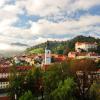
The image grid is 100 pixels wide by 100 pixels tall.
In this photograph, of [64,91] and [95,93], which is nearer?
[64,91]

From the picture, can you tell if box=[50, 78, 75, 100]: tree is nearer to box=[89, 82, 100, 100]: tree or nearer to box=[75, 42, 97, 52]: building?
box=[89, 82, 100, 100]: tree

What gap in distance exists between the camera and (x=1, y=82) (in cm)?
5366

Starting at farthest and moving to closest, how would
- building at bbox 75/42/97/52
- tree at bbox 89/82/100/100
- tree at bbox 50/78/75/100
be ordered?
building at bbox 75/42/97/52, tree at bbox 89/82/100/100, tree at bbox 50/78/75/100

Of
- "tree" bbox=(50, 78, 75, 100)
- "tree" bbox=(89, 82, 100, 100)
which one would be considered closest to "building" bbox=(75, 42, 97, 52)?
"tree" bbox=(89, 82, 100, 100)

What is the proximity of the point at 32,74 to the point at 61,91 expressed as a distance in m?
6.69

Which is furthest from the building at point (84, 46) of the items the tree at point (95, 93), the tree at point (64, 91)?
the tree at point (64, 91)

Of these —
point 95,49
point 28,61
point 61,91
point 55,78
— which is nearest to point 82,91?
point 55,78

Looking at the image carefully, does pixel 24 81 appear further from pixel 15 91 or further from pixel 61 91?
pixel 61 91

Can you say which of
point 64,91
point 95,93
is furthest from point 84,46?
point 64,91

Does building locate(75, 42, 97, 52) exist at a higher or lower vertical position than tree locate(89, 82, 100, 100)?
higher

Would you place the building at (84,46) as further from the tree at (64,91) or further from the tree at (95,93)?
the tree at (64,91)

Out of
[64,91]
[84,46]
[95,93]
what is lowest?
[95,93]

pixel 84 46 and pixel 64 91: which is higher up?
pixel 84 46

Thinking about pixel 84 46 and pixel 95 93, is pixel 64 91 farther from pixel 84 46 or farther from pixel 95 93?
pixel 84 46
